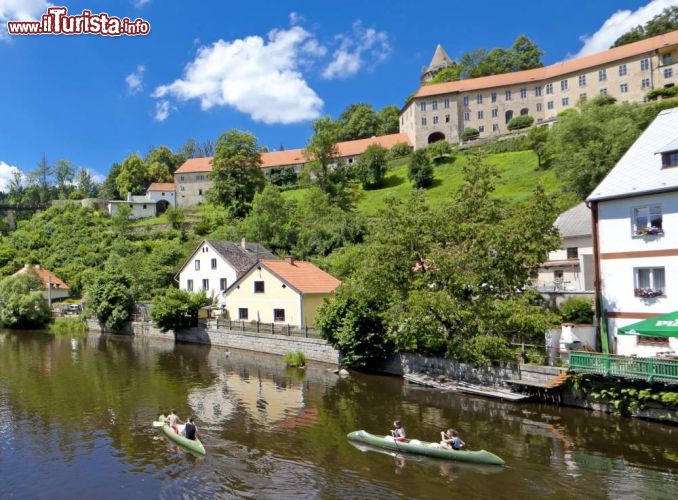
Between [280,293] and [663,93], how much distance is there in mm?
70882

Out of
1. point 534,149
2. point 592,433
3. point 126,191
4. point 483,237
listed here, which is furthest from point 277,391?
point 126,191

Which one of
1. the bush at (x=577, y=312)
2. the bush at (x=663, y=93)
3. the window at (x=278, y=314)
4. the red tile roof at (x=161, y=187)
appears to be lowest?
the window at (x=278, y=314)

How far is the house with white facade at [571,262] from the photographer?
33.5m

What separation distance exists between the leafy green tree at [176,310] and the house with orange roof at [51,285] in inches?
1189

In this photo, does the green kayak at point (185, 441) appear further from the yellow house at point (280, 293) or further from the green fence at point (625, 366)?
the yellow house at point (280, 293)

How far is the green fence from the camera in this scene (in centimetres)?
1869

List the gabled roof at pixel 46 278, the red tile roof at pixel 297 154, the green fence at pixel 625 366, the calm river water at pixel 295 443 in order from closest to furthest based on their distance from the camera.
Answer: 1. the calm river water at pixel 295 443
2. the green fence at pixel 625 366
3. the gabled roof at pixel 46 278
4. the red tile roof at pixel 297 154

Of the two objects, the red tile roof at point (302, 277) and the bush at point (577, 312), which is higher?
the red tile roof at point (302, 277)

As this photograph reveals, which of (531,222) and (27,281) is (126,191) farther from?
(531,222)

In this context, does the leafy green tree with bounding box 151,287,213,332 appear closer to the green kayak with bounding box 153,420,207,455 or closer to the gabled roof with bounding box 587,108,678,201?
the green kayak with bounding box 153,420,207,455

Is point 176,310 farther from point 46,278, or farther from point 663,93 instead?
point 663,93

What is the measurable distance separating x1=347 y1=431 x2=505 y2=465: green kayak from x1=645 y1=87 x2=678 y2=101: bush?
8020 centimetres

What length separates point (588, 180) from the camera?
53281mm

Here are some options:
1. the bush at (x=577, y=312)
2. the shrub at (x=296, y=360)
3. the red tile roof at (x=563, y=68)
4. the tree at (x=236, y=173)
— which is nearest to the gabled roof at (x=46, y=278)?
the tree at (x=236, y=173)
